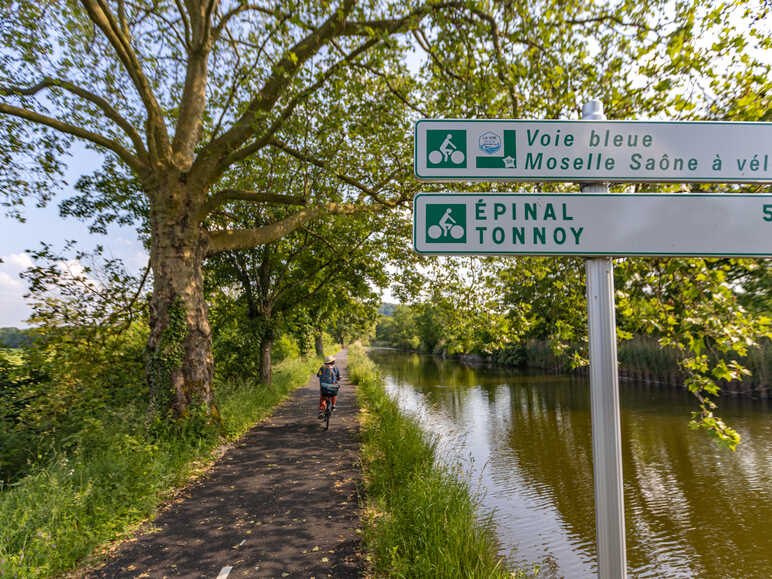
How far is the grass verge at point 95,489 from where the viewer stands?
347 cm

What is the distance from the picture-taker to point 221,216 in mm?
12023

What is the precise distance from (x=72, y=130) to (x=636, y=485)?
40.5 feet

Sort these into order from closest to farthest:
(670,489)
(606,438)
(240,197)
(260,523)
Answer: (606,438) → (260,523) → (670,489) → (240,197)

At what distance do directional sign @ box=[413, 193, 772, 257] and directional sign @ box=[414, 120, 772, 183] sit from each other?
141 millimetres

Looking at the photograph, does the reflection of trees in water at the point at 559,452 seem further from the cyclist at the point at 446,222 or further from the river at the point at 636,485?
the cyclist at the point at 446,222

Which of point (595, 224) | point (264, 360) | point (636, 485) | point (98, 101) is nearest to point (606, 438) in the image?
point (595, 224)

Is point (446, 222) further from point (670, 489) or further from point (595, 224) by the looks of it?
point (670, 489)

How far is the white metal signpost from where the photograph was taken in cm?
173

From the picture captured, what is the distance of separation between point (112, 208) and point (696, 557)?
13638mm

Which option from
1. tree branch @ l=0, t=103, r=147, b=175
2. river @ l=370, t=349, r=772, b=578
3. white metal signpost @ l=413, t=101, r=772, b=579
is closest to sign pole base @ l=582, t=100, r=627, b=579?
white metal signpost @ l=413, t=101, r=772, b=579

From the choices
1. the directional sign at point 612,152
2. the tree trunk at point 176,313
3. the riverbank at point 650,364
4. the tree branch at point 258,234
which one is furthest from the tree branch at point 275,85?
the riverbank at point 650,364

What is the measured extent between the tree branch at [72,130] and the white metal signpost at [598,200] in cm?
756

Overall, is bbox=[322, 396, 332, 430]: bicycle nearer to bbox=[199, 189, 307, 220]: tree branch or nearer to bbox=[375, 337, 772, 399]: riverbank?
bbox=[199, 189, 307, 220]: tree branch

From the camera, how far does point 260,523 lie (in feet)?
14.7
